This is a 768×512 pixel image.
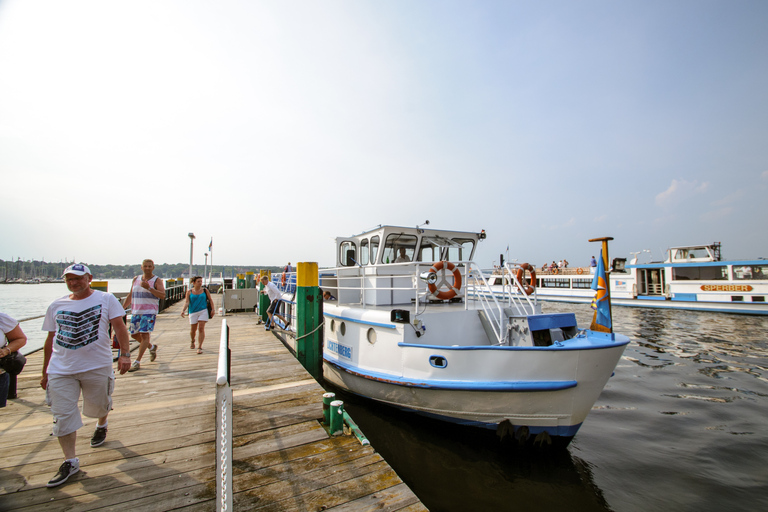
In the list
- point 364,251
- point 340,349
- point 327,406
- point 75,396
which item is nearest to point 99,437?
point 75,396

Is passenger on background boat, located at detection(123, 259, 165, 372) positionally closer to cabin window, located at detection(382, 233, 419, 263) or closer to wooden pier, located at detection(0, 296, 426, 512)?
wooden pier, located at detection(0, 296, 426, 512)

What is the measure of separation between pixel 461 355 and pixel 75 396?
14.8 feet

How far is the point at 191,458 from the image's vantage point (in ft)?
11.4

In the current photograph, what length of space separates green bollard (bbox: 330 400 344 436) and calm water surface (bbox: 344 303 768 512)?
148 cm

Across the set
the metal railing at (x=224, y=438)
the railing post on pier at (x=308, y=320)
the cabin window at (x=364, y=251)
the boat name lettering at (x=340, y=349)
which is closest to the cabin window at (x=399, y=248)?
the cabin window at (x=364, y=251)

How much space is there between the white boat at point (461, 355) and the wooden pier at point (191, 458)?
58.4 inches

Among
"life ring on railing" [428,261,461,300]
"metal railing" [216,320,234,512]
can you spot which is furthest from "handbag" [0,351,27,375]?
"life ring on railing" [428,261,461,300]

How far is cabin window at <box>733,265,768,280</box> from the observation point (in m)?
21.3

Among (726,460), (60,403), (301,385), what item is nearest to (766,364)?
(726,460)

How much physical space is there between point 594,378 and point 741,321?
74.3 ft

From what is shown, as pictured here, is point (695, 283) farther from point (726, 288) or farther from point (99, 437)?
point (99, 437)

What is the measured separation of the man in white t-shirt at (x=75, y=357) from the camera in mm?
3020

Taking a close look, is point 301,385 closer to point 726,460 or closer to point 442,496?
point 442,496

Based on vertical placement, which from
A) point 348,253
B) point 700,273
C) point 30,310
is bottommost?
point 30,310
